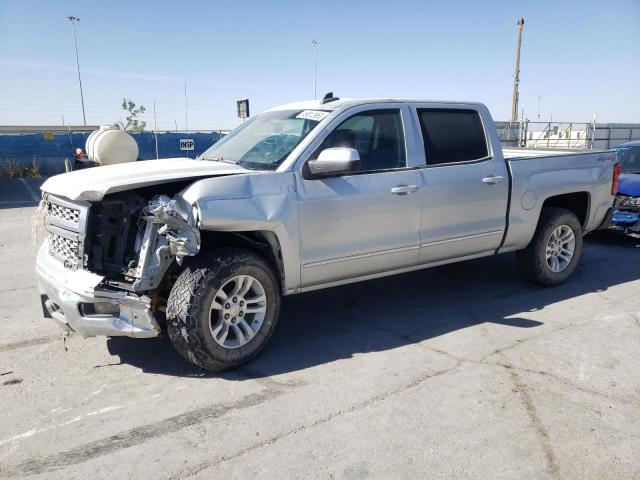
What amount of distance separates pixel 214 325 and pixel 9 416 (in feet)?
4.53

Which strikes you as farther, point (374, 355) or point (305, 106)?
point (305, 106)

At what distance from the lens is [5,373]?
157 inches

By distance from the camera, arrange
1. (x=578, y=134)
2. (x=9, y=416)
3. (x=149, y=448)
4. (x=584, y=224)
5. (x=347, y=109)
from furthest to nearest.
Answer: (x=578, y=134), (x=584, y=224), (x=347, y=109), (x=9, y=416), (x=149, y=448)

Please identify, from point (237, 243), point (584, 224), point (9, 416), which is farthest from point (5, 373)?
point (584, 224)

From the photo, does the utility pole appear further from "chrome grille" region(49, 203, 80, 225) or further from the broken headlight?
"chrome grille" region(49, 203, 80, 225)

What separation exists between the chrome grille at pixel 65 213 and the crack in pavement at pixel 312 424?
1959 millimetres

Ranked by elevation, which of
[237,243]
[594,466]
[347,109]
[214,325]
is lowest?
[594,466]

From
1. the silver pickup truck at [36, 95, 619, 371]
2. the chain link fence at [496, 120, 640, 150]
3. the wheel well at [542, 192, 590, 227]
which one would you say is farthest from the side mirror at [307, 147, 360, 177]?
the chain link fence at [496, 120, 640, 150]

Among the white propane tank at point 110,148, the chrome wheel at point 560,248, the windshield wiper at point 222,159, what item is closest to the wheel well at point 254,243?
the windshield wiper at point 222,159

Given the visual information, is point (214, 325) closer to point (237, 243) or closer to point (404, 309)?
point (237, 243)

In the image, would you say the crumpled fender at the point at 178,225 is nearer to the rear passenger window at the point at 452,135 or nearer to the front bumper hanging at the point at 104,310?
the front bumper hanging at the point at 104,310

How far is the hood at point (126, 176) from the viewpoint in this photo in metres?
3.63

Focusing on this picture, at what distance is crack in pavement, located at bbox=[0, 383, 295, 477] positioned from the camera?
2891mm

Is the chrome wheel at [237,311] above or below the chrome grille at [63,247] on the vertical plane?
below
